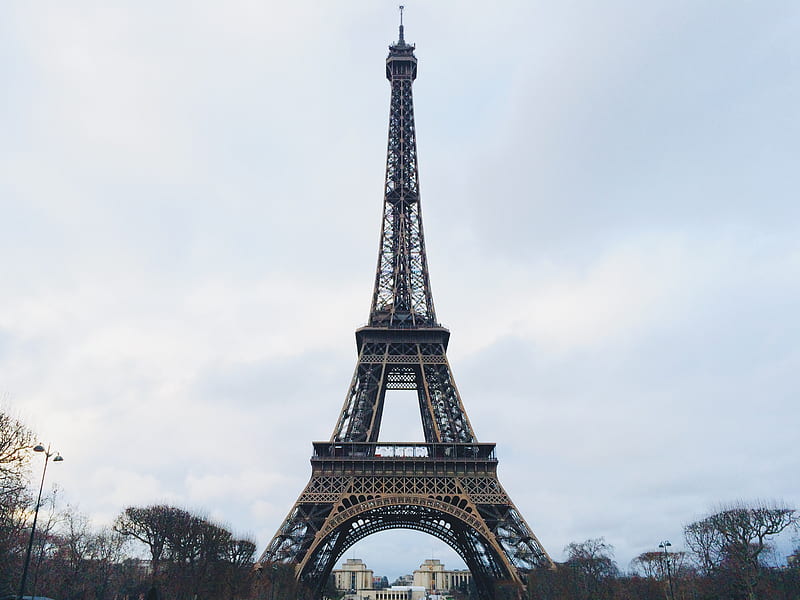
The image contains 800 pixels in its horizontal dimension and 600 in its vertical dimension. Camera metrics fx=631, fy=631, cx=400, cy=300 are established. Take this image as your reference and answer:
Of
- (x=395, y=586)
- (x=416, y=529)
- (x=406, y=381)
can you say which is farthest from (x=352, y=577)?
(x=406, y=381)

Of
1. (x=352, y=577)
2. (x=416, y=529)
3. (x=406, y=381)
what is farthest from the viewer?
(x=352, y=577)

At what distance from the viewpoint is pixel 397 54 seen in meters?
72.8

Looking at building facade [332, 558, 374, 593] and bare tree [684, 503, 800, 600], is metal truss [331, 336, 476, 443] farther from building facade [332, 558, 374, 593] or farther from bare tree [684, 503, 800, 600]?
building facade [332, 558, 374, 593]

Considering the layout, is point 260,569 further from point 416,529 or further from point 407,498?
point 416,529

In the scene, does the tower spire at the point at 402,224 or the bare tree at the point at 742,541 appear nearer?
the bare tree at the point at 742,541

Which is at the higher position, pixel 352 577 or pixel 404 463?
pixel 404 463

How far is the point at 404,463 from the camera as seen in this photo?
50.4m

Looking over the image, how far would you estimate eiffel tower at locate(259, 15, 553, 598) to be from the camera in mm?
47156

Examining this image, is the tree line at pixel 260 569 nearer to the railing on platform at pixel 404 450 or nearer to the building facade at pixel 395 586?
the railing on platform at pixel 404 450

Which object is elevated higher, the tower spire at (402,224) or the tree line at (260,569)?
the tower spire at (402,224)

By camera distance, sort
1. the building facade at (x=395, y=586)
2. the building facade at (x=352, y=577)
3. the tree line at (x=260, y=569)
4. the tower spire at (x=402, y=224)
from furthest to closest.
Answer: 1. the building facade at (x=352, y=577)
2. the building facade at (x=395, y=586)
3. the tower spire at (x=402, y=224)
4. the tree line at (x=260, y=569)

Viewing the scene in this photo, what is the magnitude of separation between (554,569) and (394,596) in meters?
135

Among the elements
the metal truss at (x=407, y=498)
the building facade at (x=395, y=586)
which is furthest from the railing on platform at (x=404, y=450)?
the building facade at (x=395, y=586)

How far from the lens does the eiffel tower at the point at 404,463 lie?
47.2 m
